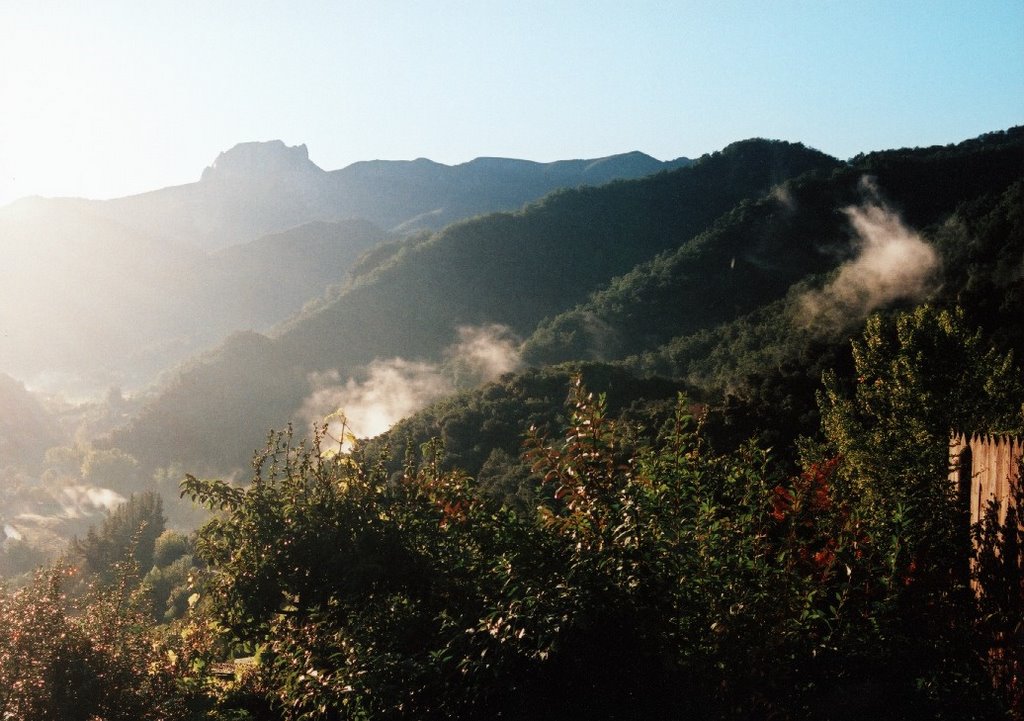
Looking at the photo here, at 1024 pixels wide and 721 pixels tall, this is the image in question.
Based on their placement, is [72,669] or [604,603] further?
[72,669]

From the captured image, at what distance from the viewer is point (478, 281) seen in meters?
144

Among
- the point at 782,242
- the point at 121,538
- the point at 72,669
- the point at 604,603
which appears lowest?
the point at 121,538

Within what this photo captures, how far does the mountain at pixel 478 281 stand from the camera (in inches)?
5443

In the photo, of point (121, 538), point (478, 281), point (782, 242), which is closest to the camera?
point (121, 538)

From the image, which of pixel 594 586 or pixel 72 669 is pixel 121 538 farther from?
pixel 594 586

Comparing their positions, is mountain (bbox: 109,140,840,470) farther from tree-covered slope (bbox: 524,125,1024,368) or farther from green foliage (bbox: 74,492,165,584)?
green foliage (bbox: 74,492,165,584)

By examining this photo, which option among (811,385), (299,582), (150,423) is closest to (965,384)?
(299,582)

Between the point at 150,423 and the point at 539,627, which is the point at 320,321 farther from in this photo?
the point at 539,627

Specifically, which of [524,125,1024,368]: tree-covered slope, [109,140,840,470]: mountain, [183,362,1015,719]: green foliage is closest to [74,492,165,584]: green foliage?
[109,140,840,470]: mountain

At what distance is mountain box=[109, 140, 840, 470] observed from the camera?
138 meters

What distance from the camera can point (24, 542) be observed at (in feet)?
416

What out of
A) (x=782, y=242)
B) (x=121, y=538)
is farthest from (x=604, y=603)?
(x=121, y=538)

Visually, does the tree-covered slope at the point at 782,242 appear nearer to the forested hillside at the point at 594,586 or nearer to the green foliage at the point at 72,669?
the forested hillside at the point at 594,586

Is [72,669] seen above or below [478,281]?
below
